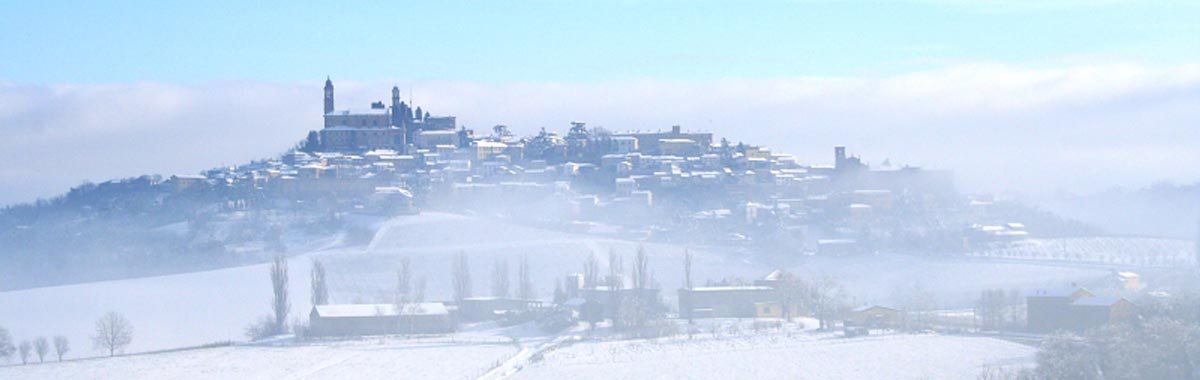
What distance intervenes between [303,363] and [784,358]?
30.8ft

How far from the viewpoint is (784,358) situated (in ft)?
108

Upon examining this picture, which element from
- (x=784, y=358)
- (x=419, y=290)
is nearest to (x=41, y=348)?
(x=419, y=290)

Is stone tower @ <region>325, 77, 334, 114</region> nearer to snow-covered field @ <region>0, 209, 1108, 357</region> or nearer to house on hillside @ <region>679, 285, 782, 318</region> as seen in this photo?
snow-covered field @ <region>0, 209, 1108, 357</region>

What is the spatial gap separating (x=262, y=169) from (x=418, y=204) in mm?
13873

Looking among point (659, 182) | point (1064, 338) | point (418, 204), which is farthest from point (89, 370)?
point (659, 182)

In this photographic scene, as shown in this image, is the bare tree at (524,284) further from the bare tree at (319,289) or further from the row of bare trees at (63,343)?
the row of bare trees at (63,343)

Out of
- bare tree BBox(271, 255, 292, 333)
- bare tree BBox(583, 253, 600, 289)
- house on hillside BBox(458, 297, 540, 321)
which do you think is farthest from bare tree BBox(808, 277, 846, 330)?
bare tree BBox(271, 255, 292, 333)

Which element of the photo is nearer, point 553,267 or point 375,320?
point 375,320

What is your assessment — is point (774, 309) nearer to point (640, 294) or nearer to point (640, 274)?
point (640, 294)

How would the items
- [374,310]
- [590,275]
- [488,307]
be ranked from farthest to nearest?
[590,275] < [488,307] < [374,310]

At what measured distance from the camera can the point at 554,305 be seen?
43.8 m

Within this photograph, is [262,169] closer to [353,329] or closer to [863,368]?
[353,329]

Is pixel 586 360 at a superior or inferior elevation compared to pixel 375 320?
superior

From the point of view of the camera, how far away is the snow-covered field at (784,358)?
30531mm
